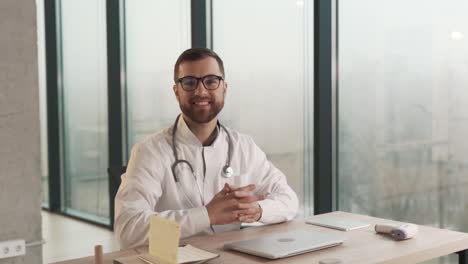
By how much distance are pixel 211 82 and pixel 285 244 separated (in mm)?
783

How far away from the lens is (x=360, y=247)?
85.8 inches

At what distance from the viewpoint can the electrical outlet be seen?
237 centimetres

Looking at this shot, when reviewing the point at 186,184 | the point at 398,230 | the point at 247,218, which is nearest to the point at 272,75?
the point at 186,184

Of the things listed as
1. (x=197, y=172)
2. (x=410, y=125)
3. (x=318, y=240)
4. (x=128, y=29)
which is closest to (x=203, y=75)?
(x=197, y=172)

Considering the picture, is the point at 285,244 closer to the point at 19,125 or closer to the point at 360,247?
the point at 360,247

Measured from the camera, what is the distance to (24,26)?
240 centimetres

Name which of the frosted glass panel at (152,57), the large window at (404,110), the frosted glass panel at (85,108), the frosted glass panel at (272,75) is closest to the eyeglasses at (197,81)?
the large window at (404,110)

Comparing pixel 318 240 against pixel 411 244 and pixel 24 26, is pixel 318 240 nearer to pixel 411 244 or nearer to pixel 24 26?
pixel 411 244

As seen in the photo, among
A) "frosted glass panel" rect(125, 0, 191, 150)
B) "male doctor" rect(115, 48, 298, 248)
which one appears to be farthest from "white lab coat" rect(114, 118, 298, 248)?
"frosted glass panel" rect(125, 0, 191, 150)

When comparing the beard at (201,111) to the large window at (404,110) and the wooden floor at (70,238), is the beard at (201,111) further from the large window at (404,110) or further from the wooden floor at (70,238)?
the wooden floor at (70,238)

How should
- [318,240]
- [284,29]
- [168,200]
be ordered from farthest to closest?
[284,29] < [168,200] < [318,240]

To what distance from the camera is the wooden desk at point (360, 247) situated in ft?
6.70

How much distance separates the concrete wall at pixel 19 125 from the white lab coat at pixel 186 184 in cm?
34

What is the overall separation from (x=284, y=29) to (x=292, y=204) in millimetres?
2002
